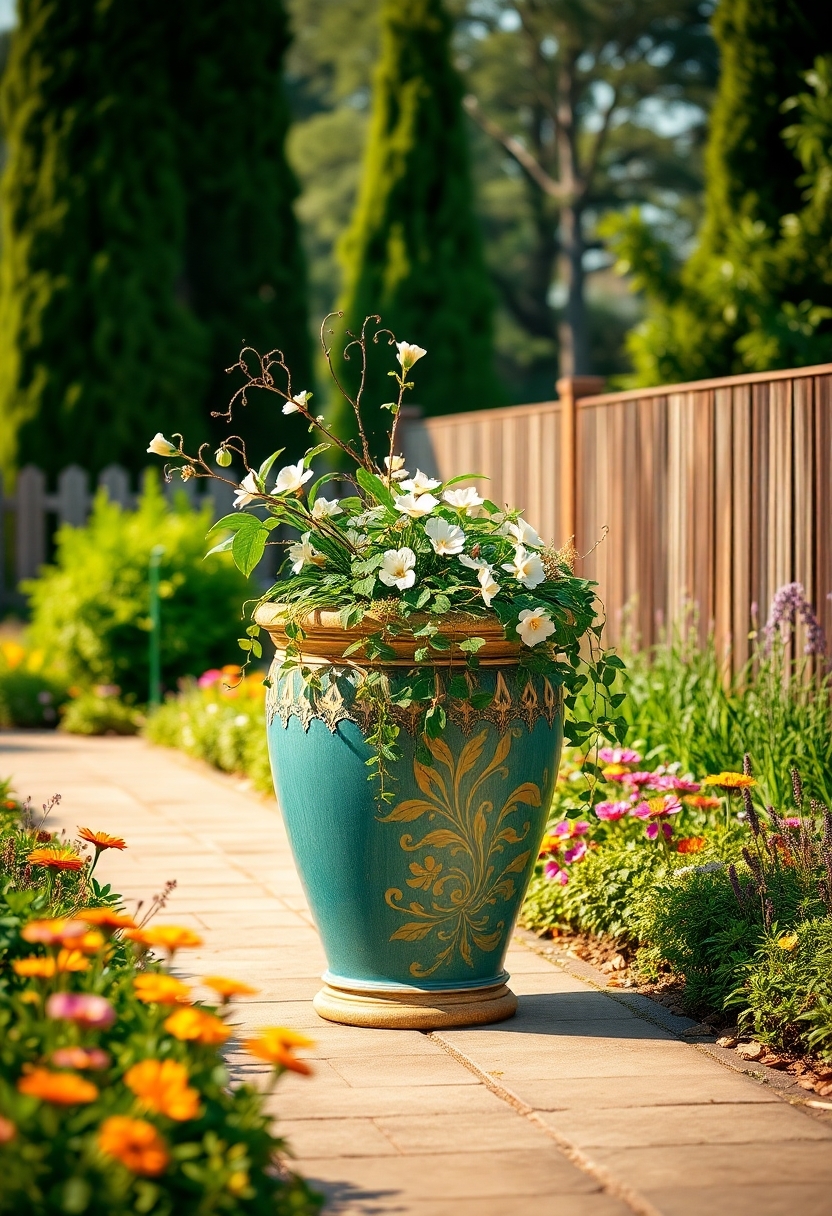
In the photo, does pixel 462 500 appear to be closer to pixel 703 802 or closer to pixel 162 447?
pixel 162 447

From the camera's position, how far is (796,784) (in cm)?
411

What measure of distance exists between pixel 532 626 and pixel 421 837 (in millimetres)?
587

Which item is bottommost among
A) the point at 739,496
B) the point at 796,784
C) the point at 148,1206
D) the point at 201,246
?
the point at 148,1206

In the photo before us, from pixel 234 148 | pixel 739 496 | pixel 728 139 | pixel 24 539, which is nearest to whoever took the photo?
pixel 739 496

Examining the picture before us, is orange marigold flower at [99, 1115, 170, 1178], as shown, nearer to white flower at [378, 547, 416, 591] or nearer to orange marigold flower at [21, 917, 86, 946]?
orange marigold flower at [21, 917, 86, 946]

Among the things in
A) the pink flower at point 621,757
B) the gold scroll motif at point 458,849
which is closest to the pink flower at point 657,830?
the pink flower at point 621,757

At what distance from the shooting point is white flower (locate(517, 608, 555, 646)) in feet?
12.3

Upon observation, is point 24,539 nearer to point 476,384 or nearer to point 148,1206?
point 476,384

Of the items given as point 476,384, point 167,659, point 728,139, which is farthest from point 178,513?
point 476,384

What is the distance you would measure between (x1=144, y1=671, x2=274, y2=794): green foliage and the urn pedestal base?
3.68 metres

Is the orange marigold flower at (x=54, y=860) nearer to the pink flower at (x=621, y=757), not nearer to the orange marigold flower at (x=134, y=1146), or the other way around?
the orange marigold flower at (x=134, y=1146)

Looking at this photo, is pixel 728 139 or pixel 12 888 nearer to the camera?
pixel 12 888

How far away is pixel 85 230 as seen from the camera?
15.1 metres

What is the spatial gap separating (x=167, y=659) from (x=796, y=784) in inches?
268
